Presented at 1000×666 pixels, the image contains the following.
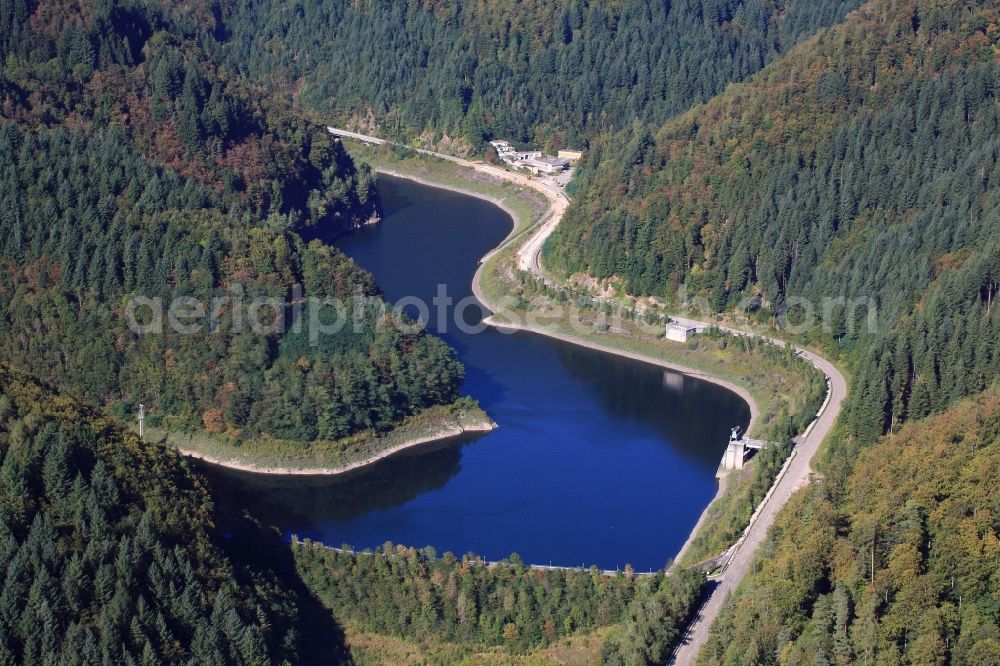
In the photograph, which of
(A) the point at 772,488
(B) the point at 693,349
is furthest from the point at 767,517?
(B) the point at 693,349

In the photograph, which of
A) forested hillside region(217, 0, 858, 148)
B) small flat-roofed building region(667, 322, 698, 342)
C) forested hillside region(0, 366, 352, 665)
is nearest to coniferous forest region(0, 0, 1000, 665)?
forested hillside region(0, 366, 352, 665)

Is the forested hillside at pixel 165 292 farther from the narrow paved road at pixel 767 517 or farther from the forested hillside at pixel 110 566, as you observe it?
the narrow paved road at pixel 767 517

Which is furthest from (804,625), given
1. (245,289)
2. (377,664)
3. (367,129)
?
(367,129)

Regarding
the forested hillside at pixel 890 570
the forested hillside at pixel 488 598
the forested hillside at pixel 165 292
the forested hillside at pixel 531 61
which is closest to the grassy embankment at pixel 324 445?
the forested hillside at pixel 165 292

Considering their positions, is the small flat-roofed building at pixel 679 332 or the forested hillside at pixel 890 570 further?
the small flat-roofed building at pixel 679 332

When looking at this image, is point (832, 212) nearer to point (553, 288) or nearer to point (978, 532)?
point (553, 288)

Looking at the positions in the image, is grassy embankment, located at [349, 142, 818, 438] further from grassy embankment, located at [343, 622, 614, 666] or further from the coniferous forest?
grassy embankment, located at [343, 622, 614, 666]

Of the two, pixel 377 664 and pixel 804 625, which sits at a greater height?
pixel 804 625

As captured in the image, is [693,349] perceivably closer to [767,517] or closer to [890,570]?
[767,517]
